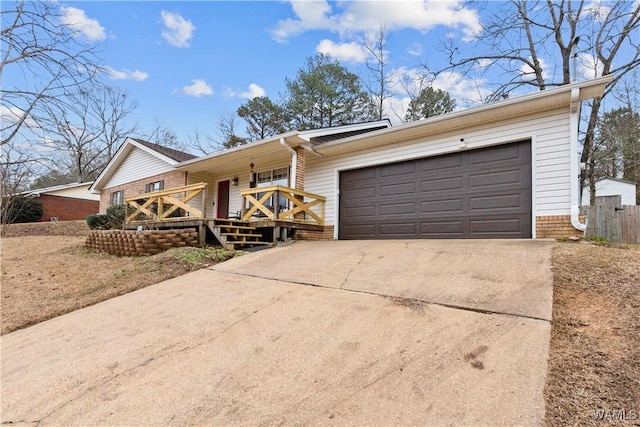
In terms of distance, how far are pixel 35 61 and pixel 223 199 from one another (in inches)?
337

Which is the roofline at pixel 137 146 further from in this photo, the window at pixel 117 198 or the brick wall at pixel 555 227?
the brick wall at pixel 555 227

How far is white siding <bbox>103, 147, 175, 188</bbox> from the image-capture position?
14586 mm

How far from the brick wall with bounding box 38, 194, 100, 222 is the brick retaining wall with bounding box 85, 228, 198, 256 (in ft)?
62.7

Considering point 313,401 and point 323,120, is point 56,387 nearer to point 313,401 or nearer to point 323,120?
point 313,401

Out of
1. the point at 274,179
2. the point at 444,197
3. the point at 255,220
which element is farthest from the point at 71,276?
the point at 444,197

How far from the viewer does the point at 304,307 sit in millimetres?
3953

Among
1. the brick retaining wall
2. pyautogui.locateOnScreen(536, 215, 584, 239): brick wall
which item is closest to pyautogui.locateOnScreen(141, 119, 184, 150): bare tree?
the brick retaining wall

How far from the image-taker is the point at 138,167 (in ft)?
51.1

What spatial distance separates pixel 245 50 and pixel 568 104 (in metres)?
10.3

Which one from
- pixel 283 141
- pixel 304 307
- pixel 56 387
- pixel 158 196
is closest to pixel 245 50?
pixel 283 141

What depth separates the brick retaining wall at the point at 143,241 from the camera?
7961 millimetres

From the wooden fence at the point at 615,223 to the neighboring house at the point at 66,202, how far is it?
26.8m


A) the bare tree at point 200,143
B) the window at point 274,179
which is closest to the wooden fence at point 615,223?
the window at point 274,179

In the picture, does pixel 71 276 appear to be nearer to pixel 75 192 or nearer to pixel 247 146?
pixel 247 146
